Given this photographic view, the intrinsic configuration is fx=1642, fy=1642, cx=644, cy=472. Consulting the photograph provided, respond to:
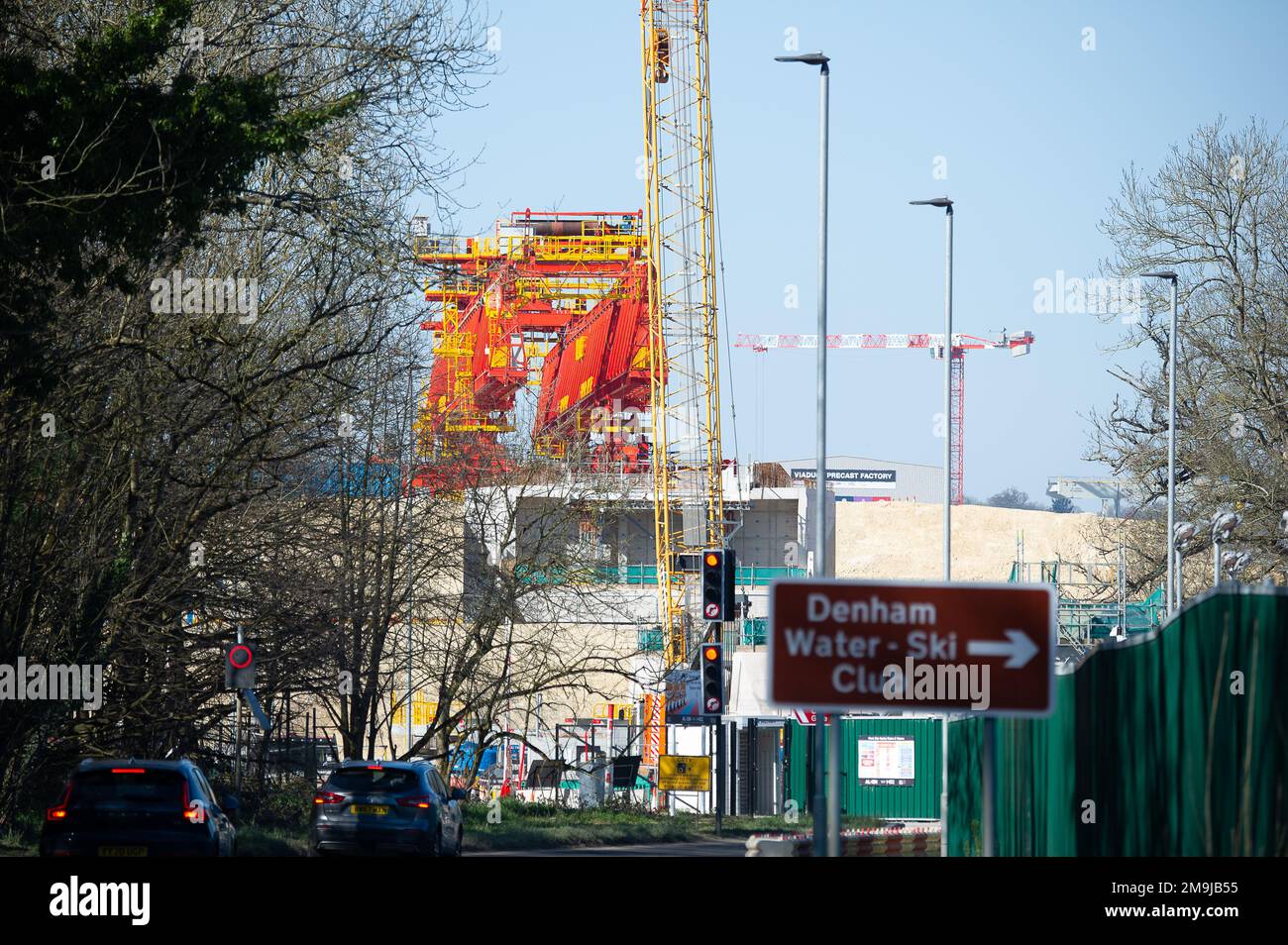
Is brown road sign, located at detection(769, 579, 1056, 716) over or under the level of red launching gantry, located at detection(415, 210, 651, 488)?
under

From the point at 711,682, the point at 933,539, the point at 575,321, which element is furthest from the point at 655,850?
the point at 933,539

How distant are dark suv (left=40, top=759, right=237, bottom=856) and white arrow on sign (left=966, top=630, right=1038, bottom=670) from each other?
920cm

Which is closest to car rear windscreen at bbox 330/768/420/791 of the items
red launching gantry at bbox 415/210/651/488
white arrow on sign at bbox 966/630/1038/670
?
white arrow on sign at bbox 966/630/1038/670

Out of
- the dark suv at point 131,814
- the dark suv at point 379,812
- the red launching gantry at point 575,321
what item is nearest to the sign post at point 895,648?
the dark suv at point 131,814

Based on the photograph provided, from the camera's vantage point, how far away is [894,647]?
865 centimetres

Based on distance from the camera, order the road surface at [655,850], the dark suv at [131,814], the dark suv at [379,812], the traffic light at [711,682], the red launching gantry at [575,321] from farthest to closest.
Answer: the red launching gantry at [575,321], the traffic light at [711,682], the road surface at [655,850], the dark suv at [379,812], the dark suv at [131,814]

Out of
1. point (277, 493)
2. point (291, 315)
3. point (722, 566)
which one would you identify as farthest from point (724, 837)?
point (291, 315)

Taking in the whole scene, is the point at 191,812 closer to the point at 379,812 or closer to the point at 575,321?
the point at 379,812

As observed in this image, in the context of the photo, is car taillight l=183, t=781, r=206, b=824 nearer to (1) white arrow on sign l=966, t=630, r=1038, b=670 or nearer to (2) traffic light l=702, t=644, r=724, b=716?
(1) white arrow on sign l=966, t=630, r=1038, b=670

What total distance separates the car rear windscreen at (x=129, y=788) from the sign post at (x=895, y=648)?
8.79 m

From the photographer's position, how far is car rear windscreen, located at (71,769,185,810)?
15.4m

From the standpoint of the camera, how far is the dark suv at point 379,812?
64.9 ft

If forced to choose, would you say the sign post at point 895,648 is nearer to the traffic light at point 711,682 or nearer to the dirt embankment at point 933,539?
the traffic light at point 711,682
